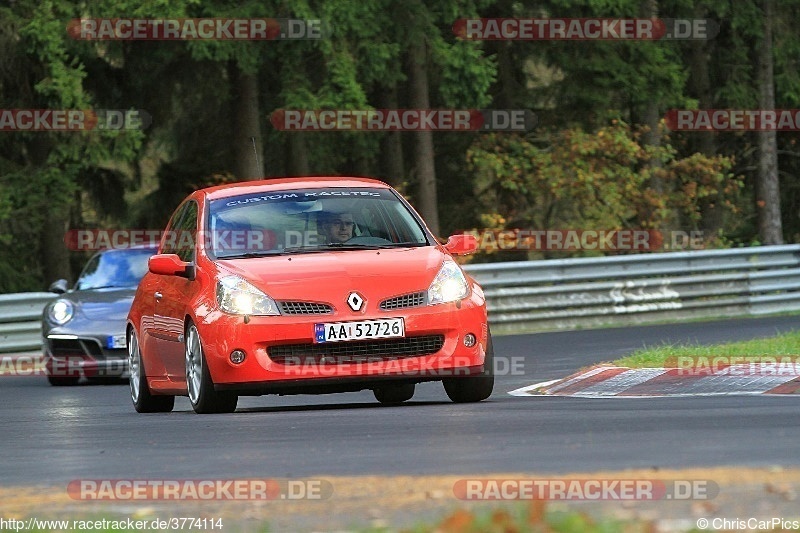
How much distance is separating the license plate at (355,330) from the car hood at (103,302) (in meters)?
7.34

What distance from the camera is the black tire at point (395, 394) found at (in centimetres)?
1446

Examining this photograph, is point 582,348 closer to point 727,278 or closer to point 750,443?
point 727,278

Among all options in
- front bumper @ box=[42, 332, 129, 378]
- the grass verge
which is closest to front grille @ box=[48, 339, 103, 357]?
front bumper @ box=[42, 332, 129, 378]

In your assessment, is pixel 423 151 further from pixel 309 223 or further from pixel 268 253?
pixel 268 253

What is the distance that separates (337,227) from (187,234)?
50.2 inches

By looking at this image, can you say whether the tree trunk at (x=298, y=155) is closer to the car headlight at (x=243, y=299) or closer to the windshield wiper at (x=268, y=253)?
the windshield wiper at (x=268, y=253)

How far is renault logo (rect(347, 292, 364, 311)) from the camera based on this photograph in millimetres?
12258

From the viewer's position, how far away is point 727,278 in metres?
27.7

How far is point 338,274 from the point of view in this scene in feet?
40.8

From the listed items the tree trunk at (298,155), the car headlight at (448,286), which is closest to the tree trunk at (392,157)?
the tree trunk at (298,155)

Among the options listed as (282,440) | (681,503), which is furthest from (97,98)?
(681,503)

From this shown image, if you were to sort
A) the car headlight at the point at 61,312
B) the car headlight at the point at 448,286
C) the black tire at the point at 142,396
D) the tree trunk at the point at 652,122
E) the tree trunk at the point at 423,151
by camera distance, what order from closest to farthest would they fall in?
the car headlight at the point at 448,286, the black tire at the point at 142,396, the car headlight at the point at 61,312, the tree trunk at the point at 423,151, the tree trunk at the point at 652,122

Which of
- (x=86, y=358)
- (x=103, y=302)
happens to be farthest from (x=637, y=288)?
(x=86, y=358)

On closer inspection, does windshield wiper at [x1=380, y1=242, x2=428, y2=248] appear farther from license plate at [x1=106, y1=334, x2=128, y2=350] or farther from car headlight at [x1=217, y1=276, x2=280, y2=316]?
license plate at [x1=106, y1=334, x2=128, y2=350]
